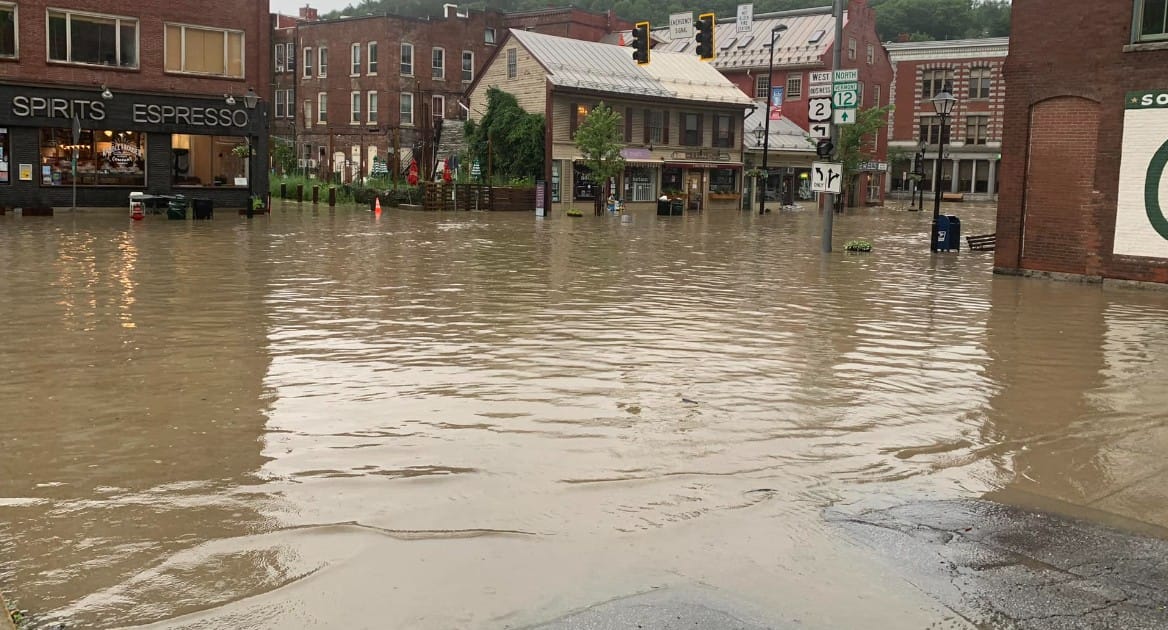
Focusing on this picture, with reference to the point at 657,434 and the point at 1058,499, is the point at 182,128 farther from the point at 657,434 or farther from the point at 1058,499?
the point at 1058,499

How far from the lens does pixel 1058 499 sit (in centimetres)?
669

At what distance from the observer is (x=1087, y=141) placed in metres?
20.2

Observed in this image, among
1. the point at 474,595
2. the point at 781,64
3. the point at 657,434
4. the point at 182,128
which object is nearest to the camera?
the point at 474,595

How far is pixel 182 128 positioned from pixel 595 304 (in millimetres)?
29041

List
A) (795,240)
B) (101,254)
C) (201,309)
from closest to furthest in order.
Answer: (201,309) < (101,254) < (795,240)

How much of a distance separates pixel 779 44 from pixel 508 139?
28.6 meters

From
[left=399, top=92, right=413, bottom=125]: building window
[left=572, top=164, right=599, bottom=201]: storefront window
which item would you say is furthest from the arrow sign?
[left=399, top=92, right=413, bottom=125]: building window

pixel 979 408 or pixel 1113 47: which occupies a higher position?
pixel 1113 47

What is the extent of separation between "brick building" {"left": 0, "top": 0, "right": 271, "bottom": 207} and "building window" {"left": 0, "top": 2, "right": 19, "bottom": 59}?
0.11 ft

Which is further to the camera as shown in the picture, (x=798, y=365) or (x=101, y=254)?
(x=101, y=254)

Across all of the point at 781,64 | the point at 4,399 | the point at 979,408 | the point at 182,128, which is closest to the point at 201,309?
the point at 4,399

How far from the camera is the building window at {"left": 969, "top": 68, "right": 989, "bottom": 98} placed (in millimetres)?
85750

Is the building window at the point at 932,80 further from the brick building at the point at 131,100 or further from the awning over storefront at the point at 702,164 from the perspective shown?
the brick building at the point at 131,100

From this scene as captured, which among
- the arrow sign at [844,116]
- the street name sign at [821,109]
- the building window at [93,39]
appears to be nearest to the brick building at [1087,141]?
the arrow sign at [844,116]
